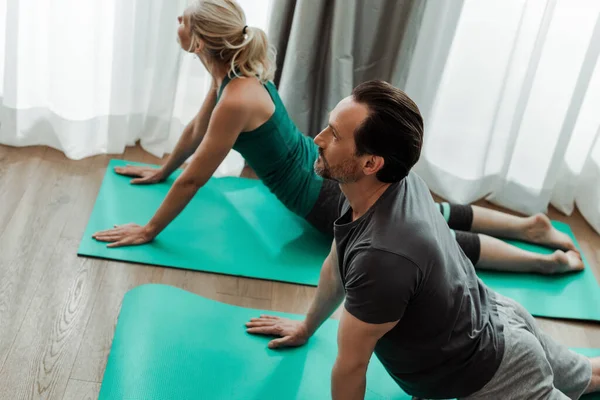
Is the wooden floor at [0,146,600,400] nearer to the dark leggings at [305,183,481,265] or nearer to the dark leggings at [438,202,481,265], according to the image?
the dark leggings at [305,183,481,265]

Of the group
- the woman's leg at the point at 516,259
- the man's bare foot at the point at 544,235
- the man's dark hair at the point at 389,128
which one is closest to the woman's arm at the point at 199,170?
the man's dark hair at the point at 389,128

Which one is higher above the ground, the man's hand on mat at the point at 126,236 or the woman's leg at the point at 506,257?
the woman's leg at the point at 506,257

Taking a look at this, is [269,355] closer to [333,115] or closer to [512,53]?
[333,115]

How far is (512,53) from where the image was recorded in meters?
3.14

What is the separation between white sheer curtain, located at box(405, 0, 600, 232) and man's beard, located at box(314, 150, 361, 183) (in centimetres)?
160

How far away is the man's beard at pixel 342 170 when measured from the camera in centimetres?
174

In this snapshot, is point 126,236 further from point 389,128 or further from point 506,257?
point 506,257

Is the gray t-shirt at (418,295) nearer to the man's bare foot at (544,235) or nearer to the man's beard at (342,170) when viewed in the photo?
the man's beard at (342,170)

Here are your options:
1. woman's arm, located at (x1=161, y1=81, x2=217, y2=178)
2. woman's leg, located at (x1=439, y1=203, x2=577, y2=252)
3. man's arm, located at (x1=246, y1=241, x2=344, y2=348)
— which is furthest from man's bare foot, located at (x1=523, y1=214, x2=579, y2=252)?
woman's arm, located at (x1=161, y1=81, x2=217, y2=178)

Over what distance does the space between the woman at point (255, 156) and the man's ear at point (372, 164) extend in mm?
861

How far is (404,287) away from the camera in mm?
1630

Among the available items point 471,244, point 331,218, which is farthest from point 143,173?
point 471,244

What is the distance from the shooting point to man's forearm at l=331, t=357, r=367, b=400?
5.78 feet

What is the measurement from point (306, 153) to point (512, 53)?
3.55 ft
